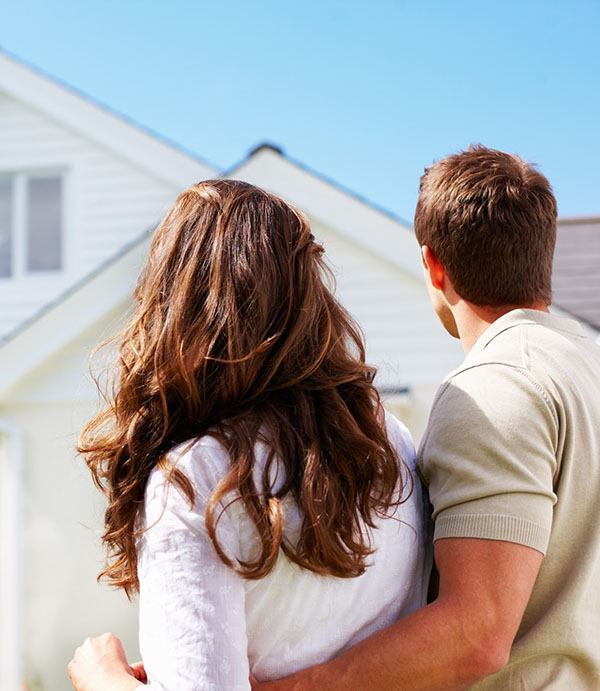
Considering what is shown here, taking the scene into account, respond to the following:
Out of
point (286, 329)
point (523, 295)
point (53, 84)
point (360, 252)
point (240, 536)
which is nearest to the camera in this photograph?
point (240, 536)

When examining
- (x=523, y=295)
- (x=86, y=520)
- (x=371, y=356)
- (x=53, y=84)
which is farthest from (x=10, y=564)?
(x=523, y=295)

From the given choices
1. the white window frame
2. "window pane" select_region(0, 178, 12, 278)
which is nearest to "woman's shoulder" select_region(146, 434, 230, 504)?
the white window frame

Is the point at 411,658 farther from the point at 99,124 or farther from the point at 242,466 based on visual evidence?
the point at 99,124

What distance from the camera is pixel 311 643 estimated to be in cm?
165

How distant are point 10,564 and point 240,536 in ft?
25.1

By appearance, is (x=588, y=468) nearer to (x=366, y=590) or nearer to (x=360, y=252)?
(x=366, y=590)

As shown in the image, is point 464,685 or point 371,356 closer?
point 464,685

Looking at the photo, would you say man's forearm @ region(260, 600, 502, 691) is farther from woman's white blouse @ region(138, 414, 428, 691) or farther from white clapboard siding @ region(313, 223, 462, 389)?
white clapboard siding @ region(313, 223, 462, 389)

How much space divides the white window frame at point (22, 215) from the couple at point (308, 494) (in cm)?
1069

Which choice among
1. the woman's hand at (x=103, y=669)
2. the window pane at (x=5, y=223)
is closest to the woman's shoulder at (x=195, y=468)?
the woman's hand at (x=103, y=669)

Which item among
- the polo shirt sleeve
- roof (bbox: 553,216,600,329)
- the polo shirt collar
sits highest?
the polo shirt collar

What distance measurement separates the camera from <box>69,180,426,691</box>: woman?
60.6 inches

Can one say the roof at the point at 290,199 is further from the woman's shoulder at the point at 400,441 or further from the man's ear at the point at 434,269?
the woman's shoulder at the point at 400,441

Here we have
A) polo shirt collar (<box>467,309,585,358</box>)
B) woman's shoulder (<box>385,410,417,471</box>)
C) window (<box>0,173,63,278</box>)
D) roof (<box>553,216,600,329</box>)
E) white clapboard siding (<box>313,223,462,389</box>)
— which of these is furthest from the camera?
window (<box>0,173,63,278</box>)
